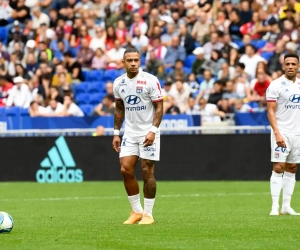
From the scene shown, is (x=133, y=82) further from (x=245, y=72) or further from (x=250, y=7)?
(x=250, y=7)

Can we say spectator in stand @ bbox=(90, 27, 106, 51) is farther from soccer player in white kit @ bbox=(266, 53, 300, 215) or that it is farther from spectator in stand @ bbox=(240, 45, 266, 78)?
soccer player in white kit @ bbox=(266, 53, 300, 215)

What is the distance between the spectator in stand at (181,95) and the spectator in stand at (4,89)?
5.39 meters

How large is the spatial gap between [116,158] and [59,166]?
152 centimetres

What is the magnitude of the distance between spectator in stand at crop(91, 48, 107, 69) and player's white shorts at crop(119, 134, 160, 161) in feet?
49.8

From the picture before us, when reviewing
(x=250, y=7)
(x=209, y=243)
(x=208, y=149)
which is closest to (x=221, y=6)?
(x=250, y=7)

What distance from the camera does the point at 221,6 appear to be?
26938 mm

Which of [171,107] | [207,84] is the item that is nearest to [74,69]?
[207,84]

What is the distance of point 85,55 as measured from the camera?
27641 millimetres

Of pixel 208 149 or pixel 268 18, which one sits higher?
pixel 268 18

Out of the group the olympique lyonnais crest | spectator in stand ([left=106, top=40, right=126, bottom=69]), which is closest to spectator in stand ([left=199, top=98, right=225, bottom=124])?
spectator in stand ([left=106, top=40, right=126, bottom=69])

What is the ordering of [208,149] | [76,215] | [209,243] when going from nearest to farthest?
[209,243] < [76,215] < [208,149]

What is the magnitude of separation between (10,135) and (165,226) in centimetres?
1316

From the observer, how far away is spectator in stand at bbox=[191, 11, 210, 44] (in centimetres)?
2650

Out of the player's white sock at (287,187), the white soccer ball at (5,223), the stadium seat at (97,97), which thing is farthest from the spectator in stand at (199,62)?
the white soccer ball at (5,223)
